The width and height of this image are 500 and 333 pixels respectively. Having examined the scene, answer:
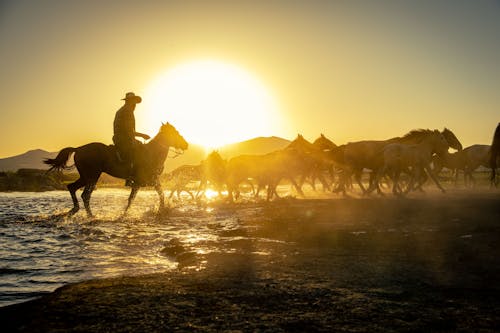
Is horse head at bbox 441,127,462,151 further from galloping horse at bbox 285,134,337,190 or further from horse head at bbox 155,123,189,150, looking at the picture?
horse head at bbox 155,123,189,150

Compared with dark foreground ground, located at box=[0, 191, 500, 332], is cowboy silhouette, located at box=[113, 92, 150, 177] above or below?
above

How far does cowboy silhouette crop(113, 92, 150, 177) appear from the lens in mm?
12883

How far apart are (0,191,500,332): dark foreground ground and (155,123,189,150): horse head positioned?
9.04 metres

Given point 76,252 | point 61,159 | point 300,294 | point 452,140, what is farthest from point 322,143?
point 300,294

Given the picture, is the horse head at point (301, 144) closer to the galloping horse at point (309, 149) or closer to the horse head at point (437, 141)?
the galloping horse at point (309, 149)

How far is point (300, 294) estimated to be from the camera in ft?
11.0

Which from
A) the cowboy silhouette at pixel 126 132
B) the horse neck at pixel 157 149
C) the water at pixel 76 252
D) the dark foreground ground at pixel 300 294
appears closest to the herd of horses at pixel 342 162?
the horse neck at pixel 157 149

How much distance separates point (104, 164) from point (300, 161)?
39.9 ft

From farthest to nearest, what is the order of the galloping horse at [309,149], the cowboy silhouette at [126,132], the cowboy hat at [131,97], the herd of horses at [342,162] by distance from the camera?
the galloping horse at [309,149], the herd of horses at [342,162], the cowboy hat at [131,97], the cowboy silhouette at [126,132]

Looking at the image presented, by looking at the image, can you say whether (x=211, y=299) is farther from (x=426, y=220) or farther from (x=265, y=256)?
(x=426, y=220)

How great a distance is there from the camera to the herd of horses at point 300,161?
13055mm

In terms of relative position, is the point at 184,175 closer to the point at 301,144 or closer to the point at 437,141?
the point at 301,144

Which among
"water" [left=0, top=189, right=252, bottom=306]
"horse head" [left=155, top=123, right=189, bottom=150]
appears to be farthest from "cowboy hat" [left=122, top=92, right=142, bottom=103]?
"water" [left=0, top=189, right=252, bottom=306]

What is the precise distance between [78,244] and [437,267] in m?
5.82
